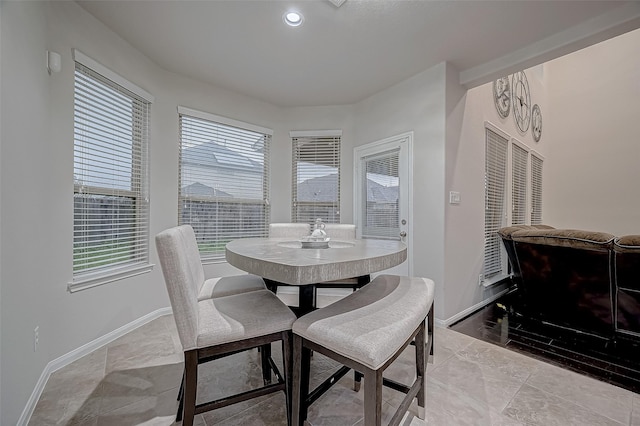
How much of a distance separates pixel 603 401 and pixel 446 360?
84 cm

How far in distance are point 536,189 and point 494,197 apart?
2119 mm

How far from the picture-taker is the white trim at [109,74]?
6.81 feet

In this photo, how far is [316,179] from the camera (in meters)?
3.90

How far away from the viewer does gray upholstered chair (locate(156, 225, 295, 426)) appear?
3.55 feet

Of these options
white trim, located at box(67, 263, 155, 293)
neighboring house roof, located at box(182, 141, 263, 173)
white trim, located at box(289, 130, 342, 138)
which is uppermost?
white trim, located at box(289, 130, 342, 138)

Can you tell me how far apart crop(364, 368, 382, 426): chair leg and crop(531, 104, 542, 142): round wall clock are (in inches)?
211

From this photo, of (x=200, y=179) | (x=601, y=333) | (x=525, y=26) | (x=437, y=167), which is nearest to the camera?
(x=525, y=26)

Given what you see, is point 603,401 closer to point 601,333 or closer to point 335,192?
point 601,333

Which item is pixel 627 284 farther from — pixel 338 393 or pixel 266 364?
pixel 266 364

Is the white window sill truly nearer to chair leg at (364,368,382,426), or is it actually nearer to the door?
the door

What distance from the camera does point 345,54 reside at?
2584 millimetres

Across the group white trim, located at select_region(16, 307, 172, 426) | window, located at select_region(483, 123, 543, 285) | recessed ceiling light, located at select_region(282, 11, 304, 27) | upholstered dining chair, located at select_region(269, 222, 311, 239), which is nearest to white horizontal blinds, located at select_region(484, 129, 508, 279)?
window, located at select_region(483, 123, 543, 285)

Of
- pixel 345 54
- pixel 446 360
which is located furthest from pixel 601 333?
pixel 345 54

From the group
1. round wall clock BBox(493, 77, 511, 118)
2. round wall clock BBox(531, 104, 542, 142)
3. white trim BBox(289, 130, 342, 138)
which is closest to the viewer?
round wall clock BBox(493, 77, 511, 118)
